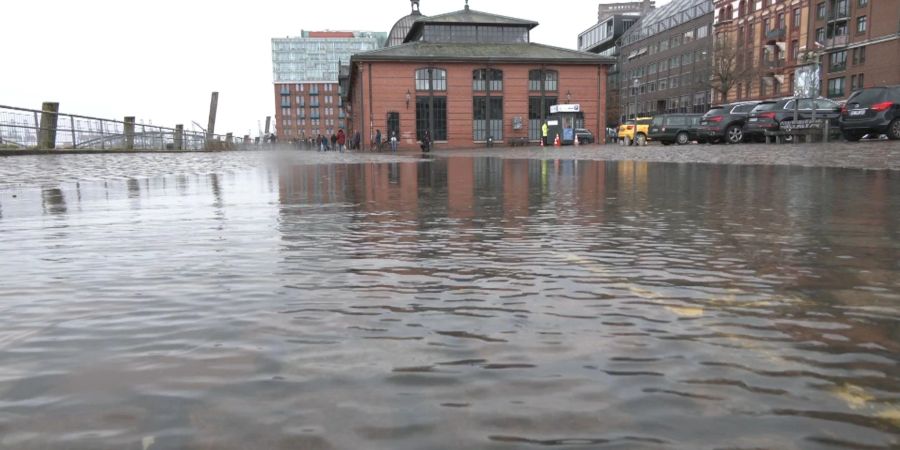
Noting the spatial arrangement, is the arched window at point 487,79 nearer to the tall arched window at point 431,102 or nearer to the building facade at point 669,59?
the tall arched window at point 431,102

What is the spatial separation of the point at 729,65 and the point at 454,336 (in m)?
67.0

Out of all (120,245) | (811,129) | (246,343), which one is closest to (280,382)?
(246,343)

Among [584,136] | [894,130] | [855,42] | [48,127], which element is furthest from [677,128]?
[855,42]

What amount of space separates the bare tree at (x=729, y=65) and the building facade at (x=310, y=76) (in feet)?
279

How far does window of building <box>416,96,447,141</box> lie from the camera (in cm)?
4597

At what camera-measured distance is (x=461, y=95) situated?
46344mm

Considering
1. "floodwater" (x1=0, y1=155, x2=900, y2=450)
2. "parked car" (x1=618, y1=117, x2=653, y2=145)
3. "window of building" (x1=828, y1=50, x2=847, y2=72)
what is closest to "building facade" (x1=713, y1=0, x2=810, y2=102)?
"window of building" (x1=828, y1=50, x2=847, y2=72)

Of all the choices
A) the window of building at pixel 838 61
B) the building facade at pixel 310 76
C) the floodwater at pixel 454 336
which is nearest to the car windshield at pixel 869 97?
the floodwater at pixel 454 336

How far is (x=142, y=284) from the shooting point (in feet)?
9.89

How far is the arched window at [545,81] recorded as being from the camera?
155 feet

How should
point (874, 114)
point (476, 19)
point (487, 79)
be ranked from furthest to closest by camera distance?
1. point (476, 19)
2. point (487, 79)
3. point (874, 114)

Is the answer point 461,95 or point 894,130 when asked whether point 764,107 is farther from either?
point 461,95

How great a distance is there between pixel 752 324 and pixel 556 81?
46.9 meters

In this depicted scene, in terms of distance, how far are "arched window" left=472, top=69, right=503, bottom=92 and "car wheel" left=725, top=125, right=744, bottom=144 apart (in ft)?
76.7
